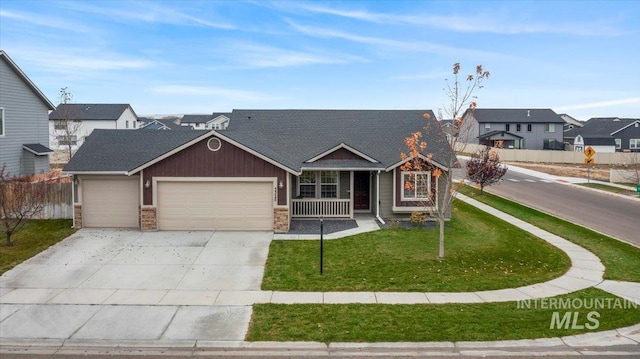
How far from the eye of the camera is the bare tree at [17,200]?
17562 mm

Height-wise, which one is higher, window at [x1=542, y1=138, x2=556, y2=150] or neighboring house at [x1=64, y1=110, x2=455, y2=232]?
window at [x1=542, y1=138, x2=556, y2=150]

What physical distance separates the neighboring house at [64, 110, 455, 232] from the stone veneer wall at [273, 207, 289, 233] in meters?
0.04

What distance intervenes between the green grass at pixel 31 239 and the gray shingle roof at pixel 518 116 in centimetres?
6717

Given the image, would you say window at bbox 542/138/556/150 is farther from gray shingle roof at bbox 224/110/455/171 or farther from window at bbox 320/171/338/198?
window at bbox 320/171/338/198

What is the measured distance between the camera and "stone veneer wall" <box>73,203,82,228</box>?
20.4m

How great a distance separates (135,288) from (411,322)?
7.41m

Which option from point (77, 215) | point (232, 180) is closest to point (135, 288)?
point (232, 180)

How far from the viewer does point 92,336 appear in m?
9.91

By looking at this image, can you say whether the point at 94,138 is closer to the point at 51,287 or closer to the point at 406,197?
the point at 51,287

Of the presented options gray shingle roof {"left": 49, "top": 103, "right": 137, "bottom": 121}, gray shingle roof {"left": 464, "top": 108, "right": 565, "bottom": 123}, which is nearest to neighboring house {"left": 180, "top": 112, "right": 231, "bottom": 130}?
gray shingle roof {"left": 49, "top": 103, "right": 137, "bottom": 121}

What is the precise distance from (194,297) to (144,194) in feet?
29.3

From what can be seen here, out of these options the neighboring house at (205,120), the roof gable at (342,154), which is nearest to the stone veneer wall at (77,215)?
the roof gable at (342,154)

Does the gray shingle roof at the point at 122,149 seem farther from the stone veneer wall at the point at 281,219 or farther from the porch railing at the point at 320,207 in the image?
the porch railing at the point at 320,207

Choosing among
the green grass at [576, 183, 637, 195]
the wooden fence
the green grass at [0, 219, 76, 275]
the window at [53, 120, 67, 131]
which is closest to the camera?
the green grass at [0, 219, 76, 275]
